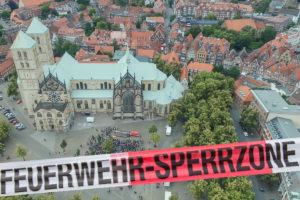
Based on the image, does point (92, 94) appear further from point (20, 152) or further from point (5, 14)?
point (5, 14)

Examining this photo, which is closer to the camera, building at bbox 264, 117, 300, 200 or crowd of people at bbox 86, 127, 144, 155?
building at bbox 264, 117, 300, 200

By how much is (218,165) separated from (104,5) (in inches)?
6189

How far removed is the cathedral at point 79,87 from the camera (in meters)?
63.5

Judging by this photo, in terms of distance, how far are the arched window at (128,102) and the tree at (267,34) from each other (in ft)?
275

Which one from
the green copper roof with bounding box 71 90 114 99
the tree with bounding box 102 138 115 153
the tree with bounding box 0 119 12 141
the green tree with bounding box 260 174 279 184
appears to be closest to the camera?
the green tree with bounding box 260 174 279 184

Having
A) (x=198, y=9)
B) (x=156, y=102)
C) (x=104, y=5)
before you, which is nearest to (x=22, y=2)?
(x=104, y=5)

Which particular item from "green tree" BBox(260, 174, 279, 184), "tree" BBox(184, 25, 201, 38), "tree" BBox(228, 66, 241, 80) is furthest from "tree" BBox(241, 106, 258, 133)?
"tree" BBox(184, 25, 201, 38)

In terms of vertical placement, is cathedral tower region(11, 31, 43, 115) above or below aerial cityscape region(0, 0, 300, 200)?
above

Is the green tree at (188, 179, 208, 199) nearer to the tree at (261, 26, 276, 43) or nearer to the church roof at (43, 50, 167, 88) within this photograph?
the church roof at (43, 50, 167, 88)

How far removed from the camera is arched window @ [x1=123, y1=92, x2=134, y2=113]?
67.8 m

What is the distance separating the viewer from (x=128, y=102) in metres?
68.8

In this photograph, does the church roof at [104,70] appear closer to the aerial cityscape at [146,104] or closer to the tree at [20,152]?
the aerial cityscape at [146,104]

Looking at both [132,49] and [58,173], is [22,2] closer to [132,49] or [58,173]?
[132,49]

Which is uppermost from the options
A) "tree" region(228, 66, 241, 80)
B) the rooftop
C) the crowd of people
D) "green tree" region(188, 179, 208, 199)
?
the rooftop
